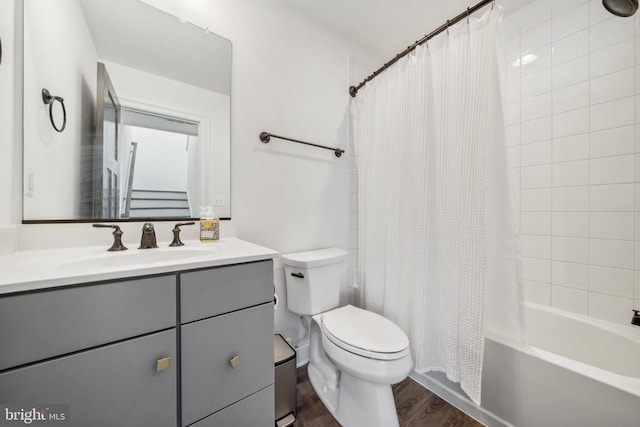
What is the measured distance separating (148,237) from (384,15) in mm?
1948

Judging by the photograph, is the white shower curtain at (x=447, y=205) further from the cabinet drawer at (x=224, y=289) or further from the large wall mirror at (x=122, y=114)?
the large wall mirror at (x=122, y=114)

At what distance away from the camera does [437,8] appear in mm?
1527

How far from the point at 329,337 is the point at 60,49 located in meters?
1.70

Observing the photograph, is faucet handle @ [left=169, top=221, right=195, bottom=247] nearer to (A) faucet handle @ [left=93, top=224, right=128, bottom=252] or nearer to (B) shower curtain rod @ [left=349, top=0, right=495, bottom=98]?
(A) faucet handle @ [left=93, top=224, right=128, bottom=252]

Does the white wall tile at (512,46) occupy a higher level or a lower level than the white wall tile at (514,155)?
higher

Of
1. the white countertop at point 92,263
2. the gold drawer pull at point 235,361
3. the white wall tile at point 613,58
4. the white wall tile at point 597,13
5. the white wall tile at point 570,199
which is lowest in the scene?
the gold drawer pull at point 235,361

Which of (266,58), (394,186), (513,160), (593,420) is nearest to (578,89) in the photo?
(513,160)

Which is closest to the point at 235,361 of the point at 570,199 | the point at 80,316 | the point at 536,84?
the point at 80,316

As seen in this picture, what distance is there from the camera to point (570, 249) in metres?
1.47

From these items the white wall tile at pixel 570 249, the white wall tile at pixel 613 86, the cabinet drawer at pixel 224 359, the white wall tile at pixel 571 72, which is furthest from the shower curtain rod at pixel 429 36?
the cabinet drawer at pixel 224 359

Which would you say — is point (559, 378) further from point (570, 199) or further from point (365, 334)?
point (570, 199)

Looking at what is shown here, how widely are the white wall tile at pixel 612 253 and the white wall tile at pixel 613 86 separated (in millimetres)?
811

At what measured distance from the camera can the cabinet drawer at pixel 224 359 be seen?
0.73 meters

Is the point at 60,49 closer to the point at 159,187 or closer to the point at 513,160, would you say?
the point at 159,187
